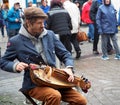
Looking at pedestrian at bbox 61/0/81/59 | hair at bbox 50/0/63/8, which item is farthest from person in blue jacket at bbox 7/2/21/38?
hair at bbox 50/0/63/8

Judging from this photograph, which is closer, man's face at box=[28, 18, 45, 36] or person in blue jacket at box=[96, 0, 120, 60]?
man's face at box=[28, 18, 45, 36]

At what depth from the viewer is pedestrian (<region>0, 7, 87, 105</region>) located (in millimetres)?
4434

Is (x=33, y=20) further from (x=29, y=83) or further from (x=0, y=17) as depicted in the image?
(x=0, y=17)

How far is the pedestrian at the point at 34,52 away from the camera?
4434 mm

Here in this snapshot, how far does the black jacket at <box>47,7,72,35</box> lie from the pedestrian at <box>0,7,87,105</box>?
5.12m

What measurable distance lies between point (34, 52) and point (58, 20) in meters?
5.45

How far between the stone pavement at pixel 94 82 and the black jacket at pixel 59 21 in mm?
995

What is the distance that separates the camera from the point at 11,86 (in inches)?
320

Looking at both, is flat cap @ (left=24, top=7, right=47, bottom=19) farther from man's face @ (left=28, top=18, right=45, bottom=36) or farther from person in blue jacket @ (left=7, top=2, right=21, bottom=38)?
person in blue jacket @ (left=7, top=2, right=21, bottom=38)

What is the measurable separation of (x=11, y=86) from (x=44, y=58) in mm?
3598

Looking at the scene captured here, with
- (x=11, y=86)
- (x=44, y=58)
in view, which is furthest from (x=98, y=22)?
(x=44, y=58)

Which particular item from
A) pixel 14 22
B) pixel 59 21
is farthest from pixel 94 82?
pixel 14 22

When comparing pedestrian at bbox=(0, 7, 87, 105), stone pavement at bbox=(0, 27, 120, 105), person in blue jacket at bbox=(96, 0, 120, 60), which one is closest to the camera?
pedestrian at bbox=(0, 7, 87, 105)

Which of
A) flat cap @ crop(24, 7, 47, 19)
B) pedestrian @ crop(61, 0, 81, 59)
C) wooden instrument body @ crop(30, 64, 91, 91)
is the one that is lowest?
pedestrian @ crop(61, 0, 81, 59)
